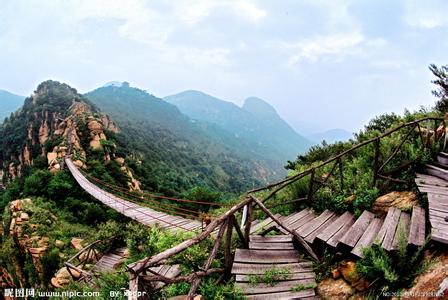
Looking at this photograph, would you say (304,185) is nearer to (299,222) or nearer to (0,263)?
(299,222)

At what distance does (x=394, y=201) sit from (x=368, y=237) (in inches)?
45.4

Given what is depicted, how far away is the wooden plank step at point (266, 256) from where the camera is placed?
13.3 ft

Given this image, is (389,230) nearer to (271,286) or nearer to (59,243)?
(271,286)

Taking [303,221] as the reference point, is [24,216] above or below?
below

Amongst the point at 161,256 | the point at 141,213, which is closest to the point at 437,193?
the point at 161,256

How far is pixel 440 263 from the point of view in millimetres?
2928

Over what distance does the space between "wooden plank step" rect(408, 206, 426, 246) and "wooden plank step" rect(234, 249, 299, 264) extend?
1418mm

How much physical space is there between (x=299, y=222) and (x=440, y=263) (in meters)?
2.37

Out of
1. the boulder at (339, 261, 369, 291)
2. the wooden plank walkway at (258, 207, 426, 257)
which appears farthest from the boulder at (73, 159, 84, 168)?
the boulder at (339, 261, 369, 291)

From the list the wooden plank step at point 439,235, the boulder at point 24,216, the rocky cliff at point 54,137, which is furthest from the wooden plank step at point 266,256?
the rocky cliff at point 54,137

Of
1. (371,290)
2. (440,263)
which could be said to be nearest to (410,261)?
(440,263)

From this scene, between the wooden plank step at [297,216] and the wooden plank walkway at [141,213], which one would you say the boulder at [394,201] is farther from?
the wooden plank walkway at [141,213]

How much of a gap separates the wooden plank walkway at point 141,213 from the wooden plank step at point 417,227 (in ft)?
15.6

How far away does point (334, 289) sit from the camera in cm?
342
